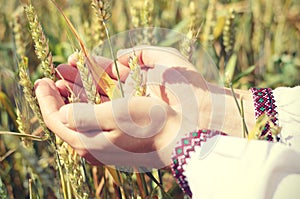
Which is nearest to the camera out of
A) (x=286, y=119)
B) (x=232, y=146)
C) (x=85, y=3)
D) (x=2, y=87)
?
(x=232, y=146)

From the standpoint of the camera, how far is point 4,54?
62.6 inches

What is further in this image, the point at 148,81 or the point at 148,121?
the point at 148,81

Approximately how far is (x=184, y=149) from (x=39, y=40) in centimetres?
24

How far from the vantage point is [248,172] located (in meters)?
0.83

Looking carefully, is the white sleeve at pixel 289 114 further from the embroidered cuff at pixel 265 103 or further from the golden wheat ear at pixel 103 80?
the golden wheat ear at pixel 103 80

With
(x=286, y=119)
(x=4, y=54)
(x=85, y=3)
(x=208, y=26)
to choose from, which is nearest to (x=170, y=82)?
(x=286, y=119)

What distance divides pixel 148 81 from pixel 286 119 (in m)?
0.22

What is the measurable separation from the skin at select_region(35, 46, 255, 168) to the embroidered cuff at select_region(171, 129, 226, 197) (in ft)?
0.13

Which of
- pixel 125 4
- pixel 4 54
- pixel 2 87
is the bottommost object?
pixel 2 87

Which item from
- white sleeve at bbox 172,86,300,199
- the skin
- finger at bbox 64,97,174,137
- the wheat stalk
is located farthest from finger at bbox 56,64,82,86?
the wheat stalk

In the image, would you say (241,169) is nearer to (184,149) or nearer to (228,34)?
(184,149)

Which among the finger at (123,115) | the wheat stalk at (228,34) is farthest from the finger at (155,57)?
the wheat stalk at (228,34)

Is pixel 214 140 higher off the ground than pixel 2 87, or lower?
lower

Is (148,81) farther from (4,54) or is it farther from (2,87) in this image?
(4,54)
